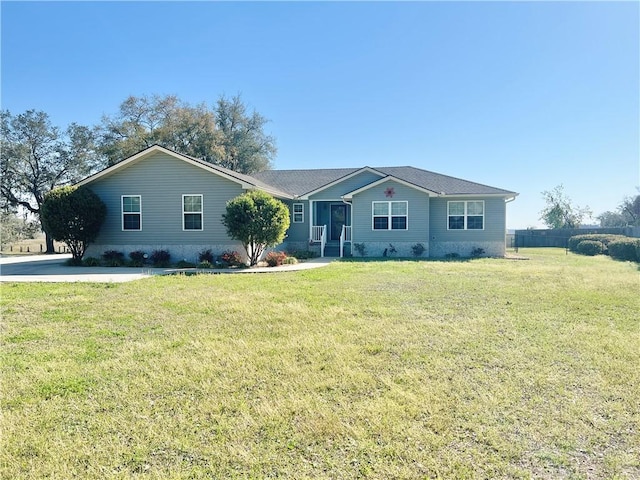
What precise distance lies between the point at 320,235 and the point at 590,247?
586 inches

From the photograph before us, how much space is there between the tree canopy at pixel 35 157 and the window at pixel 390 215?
75.2ft

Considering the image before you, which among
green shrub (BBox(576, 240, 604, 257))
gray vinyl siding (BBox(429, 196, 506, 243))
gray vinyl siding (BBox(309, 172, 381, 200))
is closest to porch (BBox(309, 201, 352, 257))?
gray vinyl siding (BBox(309, 172, 381, 200))

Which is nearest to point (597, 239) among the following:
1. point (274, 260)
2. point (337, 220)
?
point (337, 220)

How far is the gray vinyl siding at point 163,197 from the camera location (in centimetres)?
1573

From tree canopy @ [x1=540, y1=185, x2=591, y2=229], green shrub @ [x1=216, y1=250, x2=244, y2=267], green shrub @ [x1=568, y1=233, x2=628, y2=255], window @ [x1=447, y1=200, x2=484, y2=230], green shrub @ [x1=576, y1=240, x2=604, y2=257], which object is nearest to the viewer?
green shrub @ [x1=216, y1=250, x2=244, y2=267]

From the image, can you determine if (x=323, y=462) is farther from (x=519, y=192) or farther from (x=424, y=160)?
(x=424, y=160)

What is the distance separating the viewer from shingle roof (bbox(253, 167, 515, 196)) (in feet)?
61.9

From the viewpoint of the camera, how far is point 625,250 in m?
17.4

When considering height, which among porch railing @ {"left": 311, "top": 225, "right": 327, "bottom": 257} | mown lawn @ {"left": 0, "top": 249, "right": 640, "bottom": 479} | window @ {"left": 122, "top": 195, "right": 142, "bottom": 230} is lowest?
mown lawn @ {"left": 0, "top": 249, "right": 640, "bottom": 479}

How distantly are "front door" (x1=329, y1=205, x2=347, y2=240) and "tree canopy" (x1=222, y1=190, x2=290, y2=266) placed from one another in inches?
261

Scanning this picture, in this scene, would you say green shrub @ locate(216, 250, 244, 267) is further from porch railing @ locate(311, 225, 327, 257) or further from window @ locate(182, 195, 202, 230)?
porch railing @ locate(311, 225, 327, 257)

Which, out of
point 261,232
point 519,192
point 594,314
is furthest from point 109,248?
point 519,192

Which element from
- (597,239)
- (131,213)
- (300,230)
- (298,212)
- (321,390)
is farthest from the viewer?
(597,239)

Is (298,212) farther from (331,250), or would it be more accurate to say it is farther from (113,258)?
(113,258)
